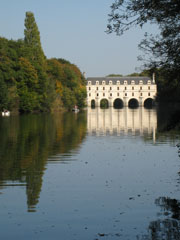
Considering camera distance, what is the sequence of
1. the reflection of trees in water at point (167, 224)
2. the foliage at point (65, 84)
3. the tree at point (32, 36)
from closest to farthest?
the reflection of trees in water at point (167, 224) < the tree at point (32, 36) < the foliage at point (65, 84)

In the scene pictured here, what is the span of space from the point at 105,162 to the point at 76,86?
78306mm

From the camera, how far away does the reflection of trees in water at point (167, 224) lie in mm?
6960

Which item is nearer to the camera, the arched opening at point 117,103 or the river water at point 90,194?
the river water at point 90,194

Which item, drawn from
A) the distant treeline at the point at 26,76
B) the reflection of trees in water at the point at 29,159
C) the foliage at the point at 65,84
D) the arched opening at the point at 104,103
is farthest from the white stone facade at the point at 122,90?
the reflection of trees in water at the point at 29,159

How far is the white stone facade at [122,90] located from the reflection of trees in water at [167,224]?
124781 mm

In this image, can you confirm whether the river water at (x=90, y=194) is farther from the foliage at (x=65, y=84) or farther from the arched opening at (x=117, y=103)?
the arched opening at (x=117, y=103)

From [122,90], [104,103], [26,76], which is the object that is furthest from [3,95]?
[104,103]

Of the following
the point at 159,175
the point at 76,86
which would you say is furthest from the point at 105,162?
the point at 76,86

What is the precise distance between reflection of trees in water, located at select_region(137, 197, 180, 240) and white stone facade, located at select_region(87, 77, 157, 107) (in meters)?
125

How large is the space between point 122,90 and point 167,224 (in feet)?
424

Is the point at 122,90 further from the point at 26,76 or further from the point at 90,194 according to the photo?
the point at 90,194

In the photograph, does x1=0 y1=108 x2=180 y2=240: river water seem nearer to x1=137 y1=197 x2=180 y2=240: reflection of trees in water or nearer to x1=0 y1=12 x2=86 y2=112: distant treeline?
x1=137 y1=197 x2=180 y2=240: reflection of trees in water

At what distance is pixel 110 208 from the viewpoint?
8.88m

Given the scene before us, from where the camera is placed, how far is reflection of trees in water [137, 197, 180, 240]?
6.96m
